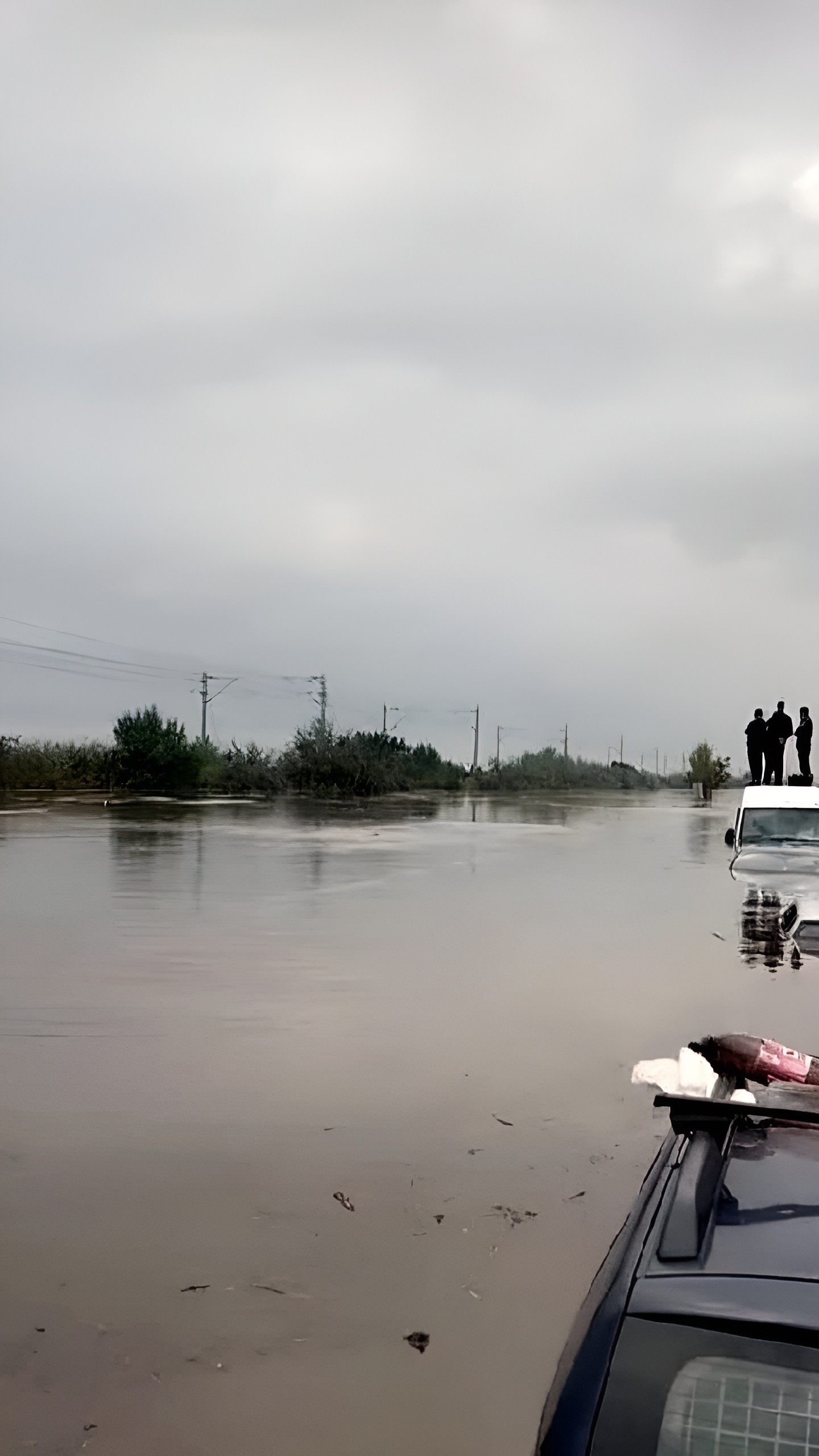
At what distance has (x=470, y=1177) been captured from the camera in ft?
17.5

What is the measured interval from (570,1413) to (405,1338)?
2184mm

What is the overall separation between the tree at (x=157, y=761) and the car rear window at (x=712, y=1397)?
60189 mm

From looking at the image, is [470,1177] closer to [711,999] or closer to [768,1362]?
[768,1362]

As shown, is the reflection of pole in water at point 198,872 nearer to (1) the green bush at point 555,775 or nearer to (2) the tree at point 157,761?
(2) the tree at point 157,761

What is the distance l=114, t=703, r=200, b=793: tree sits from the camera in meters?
62.7

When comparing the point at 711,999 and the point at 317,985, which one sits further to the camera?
the point at 317,985

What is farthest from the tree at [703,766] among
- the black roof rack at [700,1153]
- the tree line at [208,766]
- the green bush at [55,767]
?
the black roof rack at [700,1153]

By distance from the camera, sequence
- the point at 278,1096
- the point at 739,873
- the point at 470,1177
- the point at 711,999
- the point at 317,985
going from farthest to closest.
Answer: the point at 739,873
the point at 317,985
the point at 711,999
the point at 278,1096
the point at 470,1177

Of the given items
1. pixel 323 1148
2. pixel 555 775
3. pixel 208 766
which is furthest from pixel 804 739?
pixel 555 775

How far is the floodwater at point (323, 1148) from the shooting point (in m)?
3.52

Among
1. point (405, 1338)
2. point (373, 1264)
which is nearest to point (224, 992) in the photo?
point (373, 1264)

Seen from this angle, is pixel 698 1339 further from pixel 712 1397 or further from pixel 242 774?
pixel 242 774

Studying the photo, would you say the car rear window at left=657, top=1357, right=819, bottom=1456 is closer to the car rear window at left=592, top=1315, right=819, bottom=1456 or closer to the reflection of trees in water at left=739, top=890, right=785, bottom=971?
the car rear window at left=592, top=1315, right=819, bottom=1456

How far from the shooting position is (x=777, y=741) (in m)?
25.0
